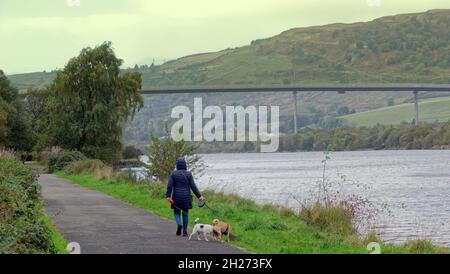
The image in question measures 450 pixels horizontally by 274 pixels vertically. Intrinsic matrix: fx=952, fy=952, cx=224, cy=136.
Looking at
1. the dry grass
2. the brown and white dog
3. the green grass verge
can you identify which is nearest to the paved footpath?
the green grass verge

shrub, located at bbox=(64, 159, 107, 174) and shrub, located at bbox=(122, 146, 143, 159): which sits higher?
shrub, located at bbox=(64, 159, 107, 174)

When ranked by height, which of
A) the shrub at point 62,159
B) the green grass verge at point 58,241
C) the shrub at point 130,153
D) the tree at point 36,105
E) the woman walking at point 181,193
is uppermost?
the woman walking at point 181,193

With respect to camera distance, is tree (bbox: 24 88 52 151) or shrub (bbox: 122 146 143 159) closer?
tree (bbox: 24 88 52 151)

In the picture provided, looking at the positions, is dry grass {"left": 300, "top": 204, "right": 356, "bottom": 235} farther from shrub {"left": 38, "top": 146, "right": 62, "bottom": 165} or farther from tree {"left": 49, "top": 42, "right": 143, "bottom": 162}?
tree {"left": 49, "top": 42, "right": 143, "bottom": 162}

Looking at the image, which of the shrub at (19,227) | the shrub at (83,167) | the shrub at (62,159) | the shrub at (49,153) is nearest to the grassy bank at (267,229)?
the shrub at (19,227)

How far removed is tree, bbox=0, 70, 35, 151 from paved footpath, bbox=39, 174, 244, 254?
134 ft

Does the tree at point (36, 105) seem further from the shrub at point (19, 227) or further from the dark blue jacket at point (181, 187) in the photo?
the shrub at point (19, 227)

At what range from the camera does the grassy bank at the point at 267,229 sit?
683 inches

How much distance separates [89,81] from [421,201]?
25910 millimetres

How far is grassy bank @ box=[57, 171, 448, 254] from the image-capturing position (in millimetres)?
17344

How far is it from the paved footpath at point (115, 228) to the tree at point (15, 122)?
1604 inches

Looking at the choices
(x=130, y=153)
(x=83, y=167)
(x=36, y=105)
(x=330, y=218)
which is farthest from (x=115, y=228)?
(x=36, y=105)
